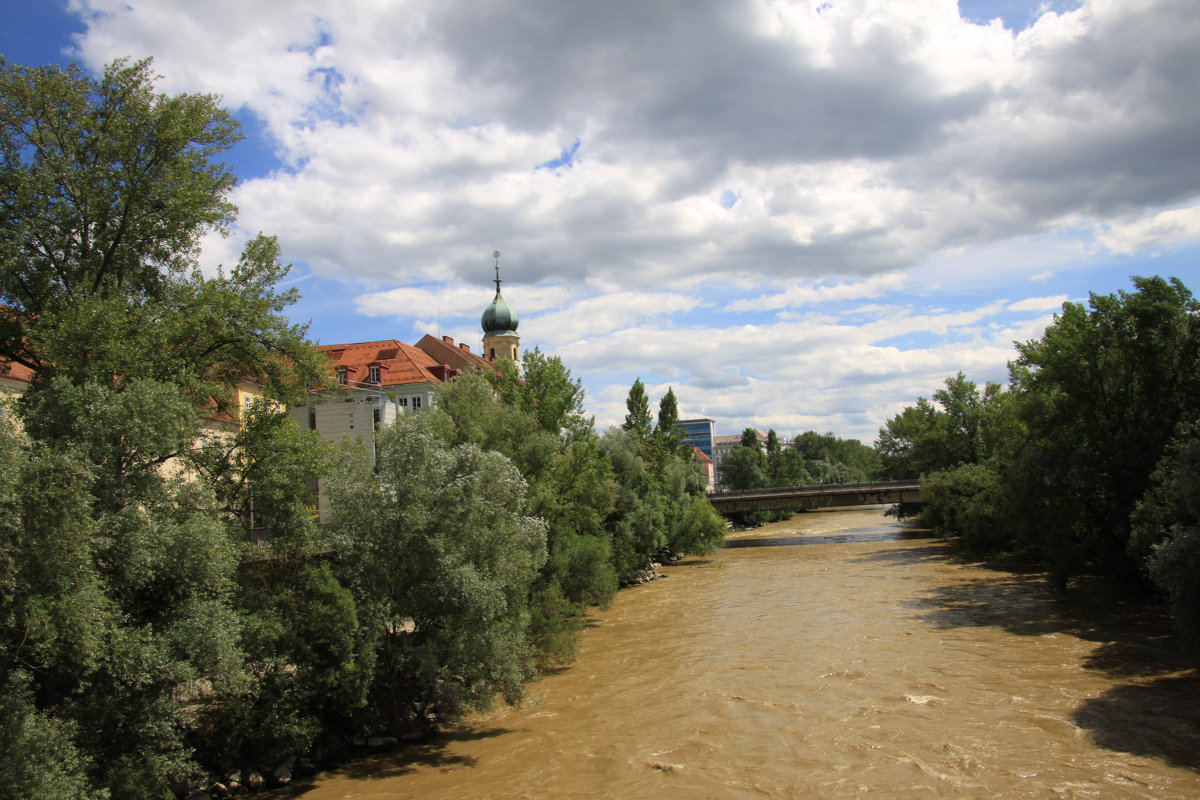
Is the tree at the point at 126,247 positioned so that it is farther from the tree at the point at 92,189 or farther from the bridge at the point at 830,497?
the bridge at the point at 830,497

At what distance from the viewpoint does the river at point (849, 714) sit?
1359 centimetres

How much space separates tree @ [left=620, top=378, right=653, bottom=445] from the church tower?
15.5 meters

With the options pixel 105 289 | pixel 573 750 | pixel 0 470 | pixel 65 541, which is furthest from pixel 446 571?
pixel 105 289

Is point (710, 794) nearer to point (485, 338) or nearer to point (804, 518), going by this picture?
point (485, 338)

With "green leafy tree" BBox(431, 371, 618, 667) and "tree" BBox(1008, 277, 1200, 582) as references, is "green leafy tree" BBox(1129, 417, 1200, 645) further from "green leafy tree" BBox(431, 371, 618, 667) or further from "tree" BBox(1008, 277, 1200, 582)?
"green leafy tree" BBox(431, 371, 618, 667)

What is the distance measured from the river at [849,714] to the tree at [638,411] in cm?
2691

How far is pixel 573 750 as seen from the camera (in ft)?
52.4

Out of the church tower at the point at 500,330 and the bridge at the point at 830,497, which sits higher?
the church tower at the point at 500,330

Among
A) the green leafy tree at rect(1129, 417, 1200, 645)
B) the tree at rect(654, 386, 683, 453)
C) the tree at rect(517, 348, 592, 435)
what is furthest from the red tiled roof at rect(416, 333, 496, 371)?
the green leafy tree at rect(1129, 417, 1200, 645)

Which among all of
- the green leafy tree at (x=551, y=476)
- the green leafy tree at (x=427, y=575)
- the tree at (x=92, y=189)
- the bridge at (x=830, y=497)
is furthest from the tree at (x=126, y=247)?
the bridge at (x=830, y=497)

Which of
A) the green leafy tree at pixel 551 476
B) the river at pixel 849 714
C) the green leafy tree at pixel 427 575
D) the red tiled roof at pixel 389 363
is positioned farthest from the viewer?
the red tiled roof at pixel 389 363

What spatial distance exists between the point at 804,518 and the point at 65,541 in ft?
281

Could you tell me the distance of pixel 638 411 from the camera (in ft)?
186

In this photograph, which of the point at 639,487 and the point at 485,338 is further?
the point at 485,338
